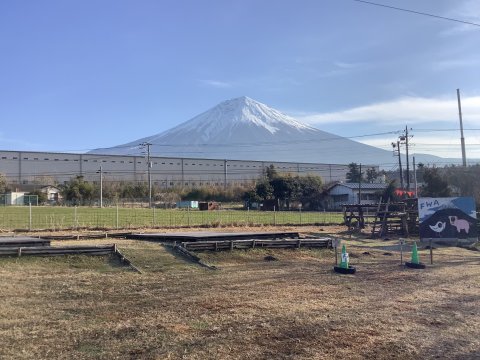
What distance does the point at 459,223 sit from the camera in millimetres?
25719

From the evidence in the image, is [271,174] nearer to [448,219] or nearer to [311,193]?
[311,193]

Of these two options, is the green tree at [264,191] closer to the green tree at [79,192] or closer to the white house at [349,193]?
the white house at [349,193]

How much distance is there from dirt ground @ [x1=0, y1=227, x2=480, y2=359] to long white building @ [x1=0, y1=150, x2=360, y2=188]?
103519 mm

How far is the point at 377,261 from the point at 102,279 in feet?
31.5

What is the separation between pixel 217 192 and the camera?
102m

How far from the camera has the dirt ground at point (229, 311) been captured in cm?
691

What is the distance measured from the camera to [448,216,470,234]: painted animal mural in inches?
1008

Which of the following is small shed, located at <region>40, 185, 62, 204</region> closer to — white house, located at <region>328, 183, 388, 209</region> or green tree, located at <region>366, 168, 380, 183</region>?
white house, located at <region>328, 183, 388, 209</region>

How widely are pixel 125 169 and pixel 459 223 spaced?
11914 cm

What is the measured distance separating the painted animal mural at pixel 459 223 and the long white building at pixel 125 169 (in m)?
90.8

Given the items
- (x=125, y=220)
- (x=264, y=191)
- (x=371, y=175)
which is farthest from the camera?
(x=371, y=175)

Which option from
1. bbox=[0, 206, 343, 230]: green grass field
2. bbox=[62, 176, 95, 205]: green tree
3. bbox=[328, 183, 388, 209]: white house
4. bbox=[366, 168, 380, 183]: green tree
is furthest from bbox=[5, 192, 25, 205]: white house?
bbox=[366, 168, 380, 183]: green tree

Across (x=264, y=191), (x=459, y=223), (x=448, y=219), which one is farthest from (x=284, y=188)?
(x=459, y=223)

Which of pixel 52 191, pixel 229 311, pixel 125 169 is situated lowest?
pixel 229 311
